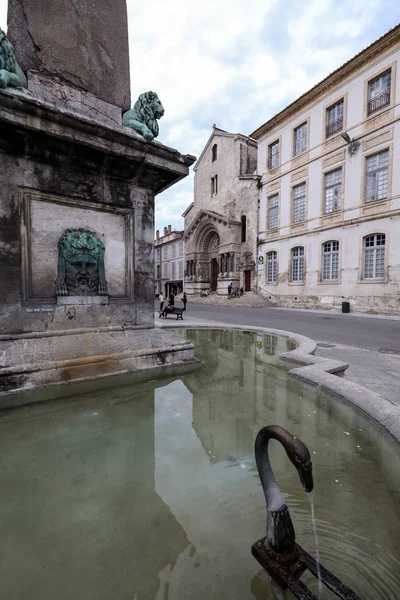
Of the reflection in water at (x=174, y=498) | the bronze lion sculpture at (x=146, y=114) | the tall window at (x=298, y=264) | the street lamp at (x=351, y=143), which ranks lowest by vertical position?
the reflection in water at (x=174, y=498)

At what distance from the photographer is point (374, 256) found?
16.7 meters

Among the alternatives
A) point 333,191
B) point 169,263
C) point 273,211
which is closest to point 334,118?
point 333,191

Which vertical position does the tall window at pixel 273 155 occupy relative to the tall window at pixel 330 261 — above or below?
above

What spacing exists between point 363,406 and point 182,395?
5.69ft

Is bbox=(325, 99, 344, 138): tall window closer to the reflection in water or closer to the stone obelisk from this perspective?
the stone obelisk

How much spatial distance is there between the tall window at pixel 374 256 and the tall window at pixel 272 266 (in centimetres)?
713

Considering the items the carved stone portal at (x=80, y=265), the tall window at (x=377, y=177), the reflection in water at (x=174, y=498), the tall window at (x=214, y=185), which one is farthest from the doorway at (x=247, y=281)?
the reflection in water at (x=174, y=498)

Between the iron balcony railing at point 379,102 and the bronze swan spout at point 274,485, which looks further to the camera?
the iron balcony railing at point 379,102

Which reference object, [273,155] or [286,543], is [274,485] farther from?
[273,155]

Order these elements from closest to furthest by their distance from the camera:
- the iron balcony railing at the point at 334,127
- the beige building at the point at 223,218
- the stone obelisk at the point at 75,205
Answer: the stone obelisk at the point at 75,205, the iron balcony railing at the point at 334,127, the beige building at the point at 223,218

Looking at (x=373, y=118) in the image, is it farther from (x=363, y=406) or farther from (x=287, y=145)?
(x=363, y=406)

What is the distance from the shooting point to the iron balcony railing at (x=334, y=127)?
59.7 ft

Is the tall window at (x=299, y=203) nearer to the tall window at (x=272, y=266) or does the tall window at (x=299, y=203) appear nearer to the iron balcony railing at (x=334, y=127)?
the tall window at (x=272, y=266)

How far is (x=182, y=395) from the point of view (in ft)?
10.4
